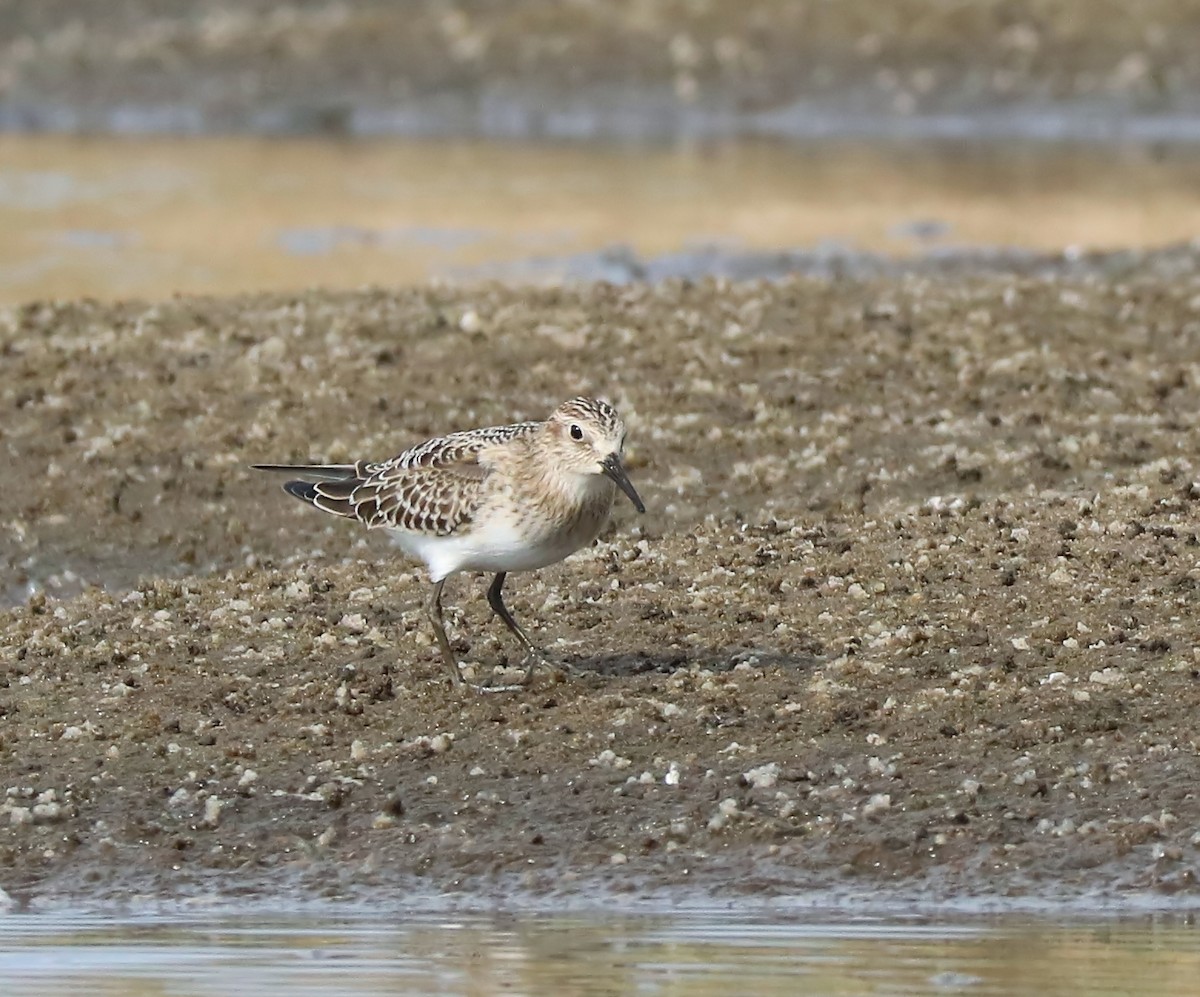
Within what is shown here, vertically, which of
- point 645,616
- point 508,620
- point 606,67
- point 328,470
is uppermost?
point 606,67

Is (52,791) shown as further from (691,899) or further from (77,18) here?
(77,18)

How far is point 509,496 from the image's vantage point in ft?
33.6

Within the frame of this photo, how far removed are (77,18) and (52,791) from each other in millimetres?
34255

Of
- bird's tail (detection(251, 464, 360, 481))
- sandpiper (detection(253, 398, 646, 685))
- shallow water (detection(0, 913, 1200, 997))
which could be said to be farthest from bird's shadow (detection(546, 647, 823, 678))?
shallow water (detection(0, 913, 1200, 997))

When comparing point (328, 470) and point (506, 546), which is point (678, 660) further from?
point (328, 470)

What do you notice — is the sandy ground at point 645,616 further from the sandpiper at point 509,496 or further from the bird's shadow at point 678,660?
the sandpiper at point 509,496

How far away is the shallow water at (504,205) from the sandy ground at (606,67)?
1814mm

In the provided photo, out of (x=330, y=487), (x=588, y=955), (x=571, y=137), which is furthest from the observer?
(x=571, y=137)

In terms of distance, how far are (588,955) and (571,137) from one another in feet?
97.9

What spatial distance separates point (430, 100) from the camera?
38594mm

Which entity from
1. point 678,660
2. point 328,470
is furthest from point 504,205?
point 678,660

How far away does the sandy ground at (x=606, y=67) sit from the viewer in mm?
36719

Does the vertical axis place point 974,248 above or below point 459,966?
above

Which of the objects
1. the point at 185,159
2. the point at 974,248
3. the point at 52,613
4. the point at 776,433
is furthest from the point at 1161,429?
the point at 185,159
